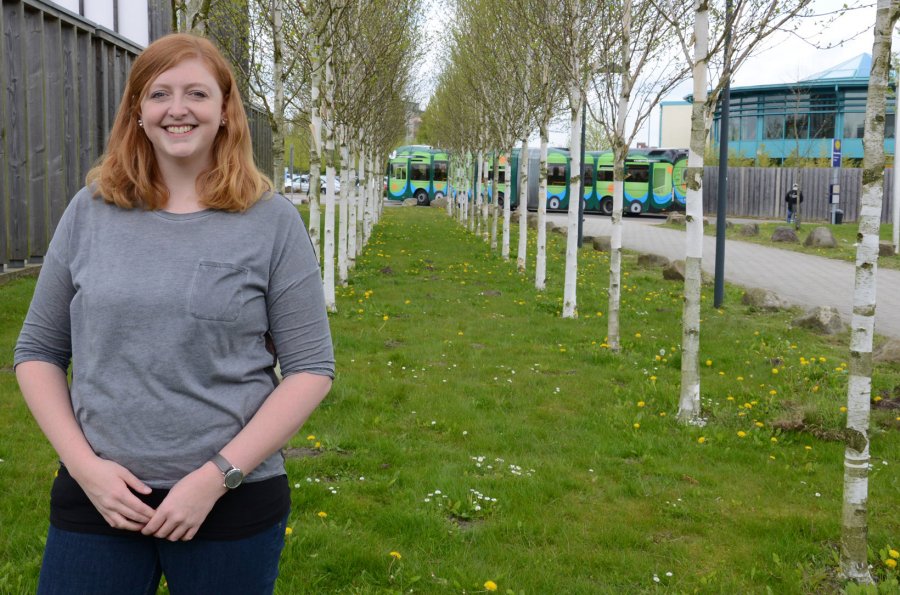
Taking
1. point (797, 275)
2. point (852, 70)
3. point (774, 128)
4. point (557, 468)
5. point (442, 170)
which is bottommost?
point (557, 468)

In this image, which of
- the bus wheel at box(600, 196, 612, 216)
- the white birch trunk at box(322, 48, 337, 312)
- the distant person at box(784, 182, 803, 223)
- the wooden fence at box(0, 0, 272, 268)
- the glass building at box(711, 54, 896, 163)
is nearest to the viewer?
the white birch trunk at box(322, 48, 337, 312)

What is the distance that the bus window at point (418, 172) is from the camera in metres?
58.8

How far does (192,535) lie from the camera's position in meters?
1.99

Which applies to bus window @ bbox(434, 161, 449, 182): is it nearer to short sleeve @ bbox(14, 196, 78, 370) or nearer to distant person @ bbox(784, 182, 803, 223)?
distant person @ bbox(784, 182, 803, 223)

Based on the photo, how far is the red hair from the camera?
2133mm

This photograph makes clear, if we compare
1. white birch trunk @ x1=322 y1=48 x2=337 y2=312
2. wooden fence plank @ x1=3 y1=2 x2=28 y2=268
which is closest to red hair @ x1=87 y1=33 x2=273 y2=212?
white birch trunk @ x1=322 y1=48 x2=337 y2=312

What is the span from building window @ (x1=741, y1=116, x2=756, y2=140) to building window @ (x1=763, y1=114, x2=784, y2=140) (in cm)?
89

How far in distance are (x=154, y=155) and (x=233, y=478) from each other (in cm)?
84

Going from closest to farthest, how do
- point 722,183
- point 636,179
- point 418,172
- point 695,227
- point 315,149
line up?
point 695,227 < point 315,149 < point 722,183 < point 636,179 < point 418,172

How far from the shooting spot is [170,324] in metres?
2.02

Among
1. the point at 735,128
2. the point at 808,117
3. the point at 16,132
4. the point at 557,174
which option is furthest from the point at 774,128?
the point at 16,132

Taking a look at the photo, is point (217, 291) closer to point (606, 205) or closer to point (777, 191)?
point (606, 205)

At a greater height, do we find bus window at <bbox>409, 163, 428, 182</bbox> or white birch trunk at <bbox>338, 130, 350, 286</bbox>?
bus window at <bbox>409, 163, 428, 182</bbox>

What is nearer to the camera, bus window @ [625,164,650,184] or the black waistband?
the black waistband
